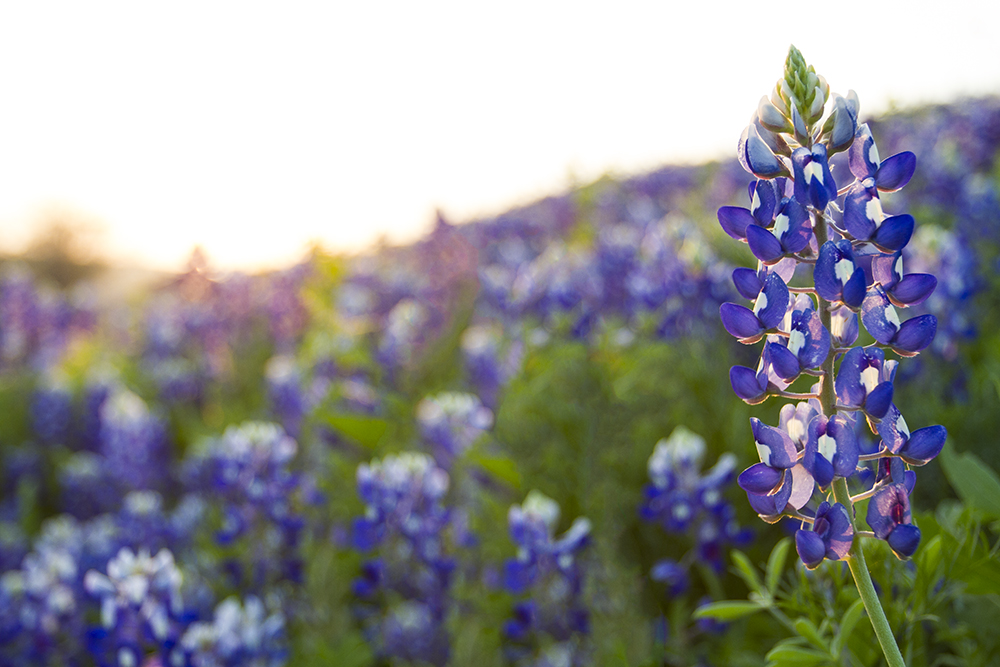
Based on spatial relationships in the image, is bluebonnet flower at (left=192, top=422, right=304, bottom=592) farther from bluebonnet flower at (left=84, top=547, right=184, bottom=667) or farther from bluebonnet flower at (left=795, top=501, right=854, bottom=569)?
bluebonnet flower at (left=795, top=501, right=854, bottom=569)

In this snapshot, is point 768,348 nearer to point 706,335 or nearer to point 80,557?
point 706,335

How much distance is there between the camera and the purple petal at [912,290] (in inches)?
37.5

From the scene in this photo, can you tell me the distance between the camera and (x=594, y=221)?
6.95 meters

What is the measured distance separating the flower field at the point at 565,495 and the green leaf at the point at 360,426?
0.02m

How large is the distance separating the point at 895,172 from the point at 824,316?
232 mm

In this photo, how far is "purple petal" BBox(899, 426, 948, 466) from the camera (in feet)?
3.07

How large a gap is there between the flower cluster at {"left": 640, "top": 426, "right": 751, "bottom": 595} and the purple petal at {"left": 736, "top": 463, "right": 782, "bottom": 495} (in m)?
1.02

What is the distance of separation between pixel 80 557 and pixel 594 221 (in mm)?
5192

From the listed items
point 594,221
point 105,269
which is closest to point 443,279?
point 594,221

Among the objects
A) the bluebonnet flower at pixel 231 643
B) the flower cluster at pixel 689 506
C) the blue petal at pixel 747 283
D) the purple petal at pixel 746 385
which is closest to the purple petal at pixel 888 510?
the purple petal at pixel 746 385

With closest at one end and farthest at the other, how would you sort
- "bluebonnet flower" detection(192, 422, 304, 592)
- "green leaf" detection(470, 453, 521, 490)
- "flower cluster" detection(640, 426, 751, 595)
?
"flower cluster" detection(640, 426, 751, 595) < "green leaf" detection(470, 453, 521, 490) < "bluebonnet flower" detection(192, 422, 304, 592)

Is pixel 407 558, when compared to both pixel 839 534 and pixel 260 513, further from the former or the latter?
pixel 839 534

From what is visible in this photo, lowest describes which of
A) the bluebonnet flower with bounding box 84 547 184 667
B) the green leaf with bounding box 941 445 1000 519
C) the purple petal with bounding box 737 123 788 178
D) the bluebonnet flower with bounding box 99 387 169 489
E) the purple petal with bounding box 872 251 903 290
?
the bluebonnet flower with bounding box 99 387 169 489

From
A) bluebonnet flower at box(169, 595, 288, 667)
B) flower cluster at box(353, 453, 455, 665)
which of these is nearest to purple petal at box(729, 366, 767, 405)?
flower cluster at box(353, 453, 455, 665)
